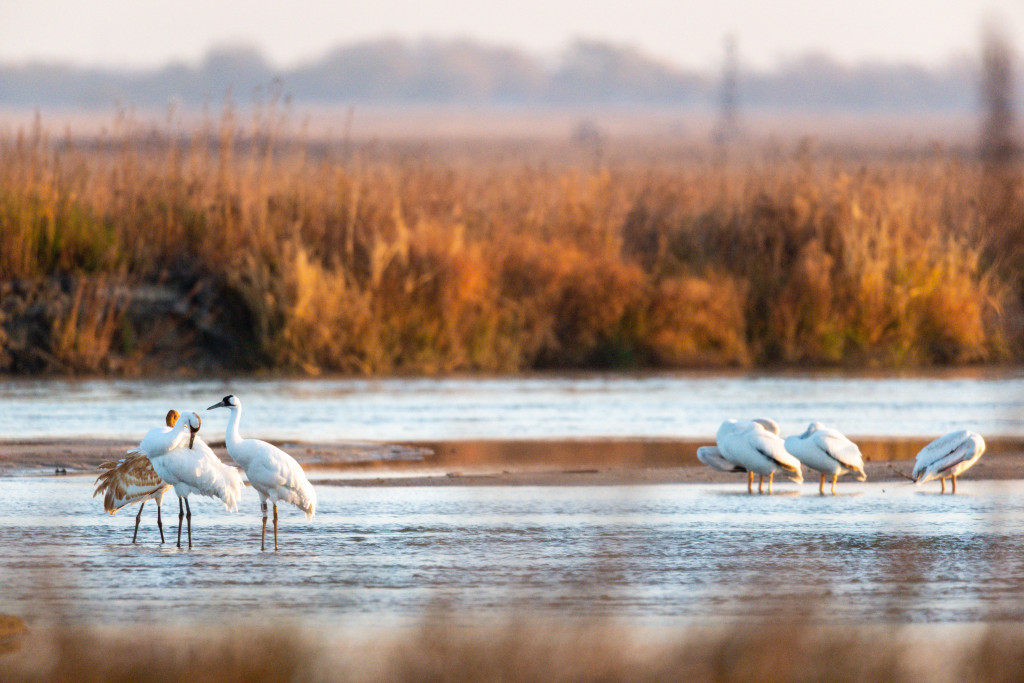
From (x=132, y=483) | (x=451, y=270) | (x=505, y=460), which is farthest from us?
(x=451, y=270)

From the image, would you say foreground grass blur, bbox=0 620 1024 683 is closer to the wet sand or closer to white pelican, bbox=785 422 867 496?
white pelican, bbox=785 422 867 496

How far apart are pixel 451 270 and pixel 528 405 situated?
4.13 m

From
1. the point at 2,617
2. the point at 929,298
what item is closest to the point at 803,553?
the point at 2,617

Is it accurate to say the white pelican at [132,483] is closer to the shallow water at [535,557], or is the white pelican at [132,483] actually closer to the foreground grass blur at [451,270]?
the shallow water at [535,557]

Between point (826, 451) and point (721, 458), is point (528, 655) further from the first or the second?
point (721, 458)

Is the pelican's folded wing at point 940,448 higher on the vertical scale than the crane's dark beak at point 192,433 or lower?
lower

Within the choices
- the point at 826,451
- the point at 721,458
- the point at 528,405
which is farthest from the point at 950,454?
the point at 528,405

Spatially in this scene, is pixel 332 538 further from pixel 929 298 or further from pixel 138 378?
pixel 929 298

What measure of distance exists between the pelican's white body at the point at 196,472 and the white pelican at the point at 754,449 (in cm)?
390

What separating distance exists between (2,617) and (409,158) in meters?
18.0

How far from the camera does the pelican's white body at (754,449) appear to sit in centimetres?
1124

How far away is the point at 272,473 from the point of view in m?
9.27

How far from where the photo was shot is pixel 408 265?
21.3 metres

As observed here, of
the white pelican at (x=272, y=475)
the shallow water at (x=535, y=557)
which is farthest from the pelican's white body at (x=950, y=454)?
the white pelican at (x=272, y=475)
